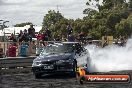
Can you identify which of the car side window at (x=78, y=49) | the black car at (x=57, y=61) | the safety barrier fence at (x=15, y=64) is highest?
the car side window at (x=78, y=49)

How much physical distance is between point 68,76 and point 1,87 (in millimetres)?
5629

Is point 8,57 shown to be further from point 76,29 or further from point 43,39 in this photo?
point 76,29

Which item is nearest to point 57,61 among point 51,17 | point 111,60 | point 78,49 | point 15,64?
point 78,49

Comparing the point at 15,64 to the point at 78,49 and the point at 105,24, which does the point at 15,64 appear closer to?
the point at 78,49

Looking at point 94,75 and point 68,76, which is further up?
point 94,75

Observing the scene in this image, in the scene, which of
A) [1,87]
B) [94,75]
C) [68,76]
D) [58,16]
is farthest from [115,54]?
[58,16]

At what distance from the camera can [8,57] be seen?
993 inches

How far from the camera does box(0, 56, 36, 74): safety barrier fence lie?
2431 centimetres

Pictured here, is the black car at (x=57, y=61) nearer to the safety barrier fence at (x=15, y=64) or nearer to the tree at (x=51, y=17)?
the safety barrier fence at (x=15, y=64)

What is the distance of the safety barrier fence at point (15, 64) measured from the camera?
2431 cm

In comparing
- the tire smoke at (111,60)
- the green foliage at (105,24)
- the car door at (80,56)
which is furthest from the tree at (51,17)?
the car door at (80,56)

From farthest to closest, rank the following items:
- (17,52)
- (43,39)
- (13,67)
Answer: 1. (43,39)
2. (17,52)
3. (13,67)

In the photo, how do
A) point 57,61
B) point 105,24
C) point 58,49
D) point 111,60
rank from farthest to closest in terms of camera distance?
1. point 105,24
2. point 111,60
3. point 58,49
4. point 57,61

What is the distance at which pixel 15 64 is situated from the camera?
24.9m
